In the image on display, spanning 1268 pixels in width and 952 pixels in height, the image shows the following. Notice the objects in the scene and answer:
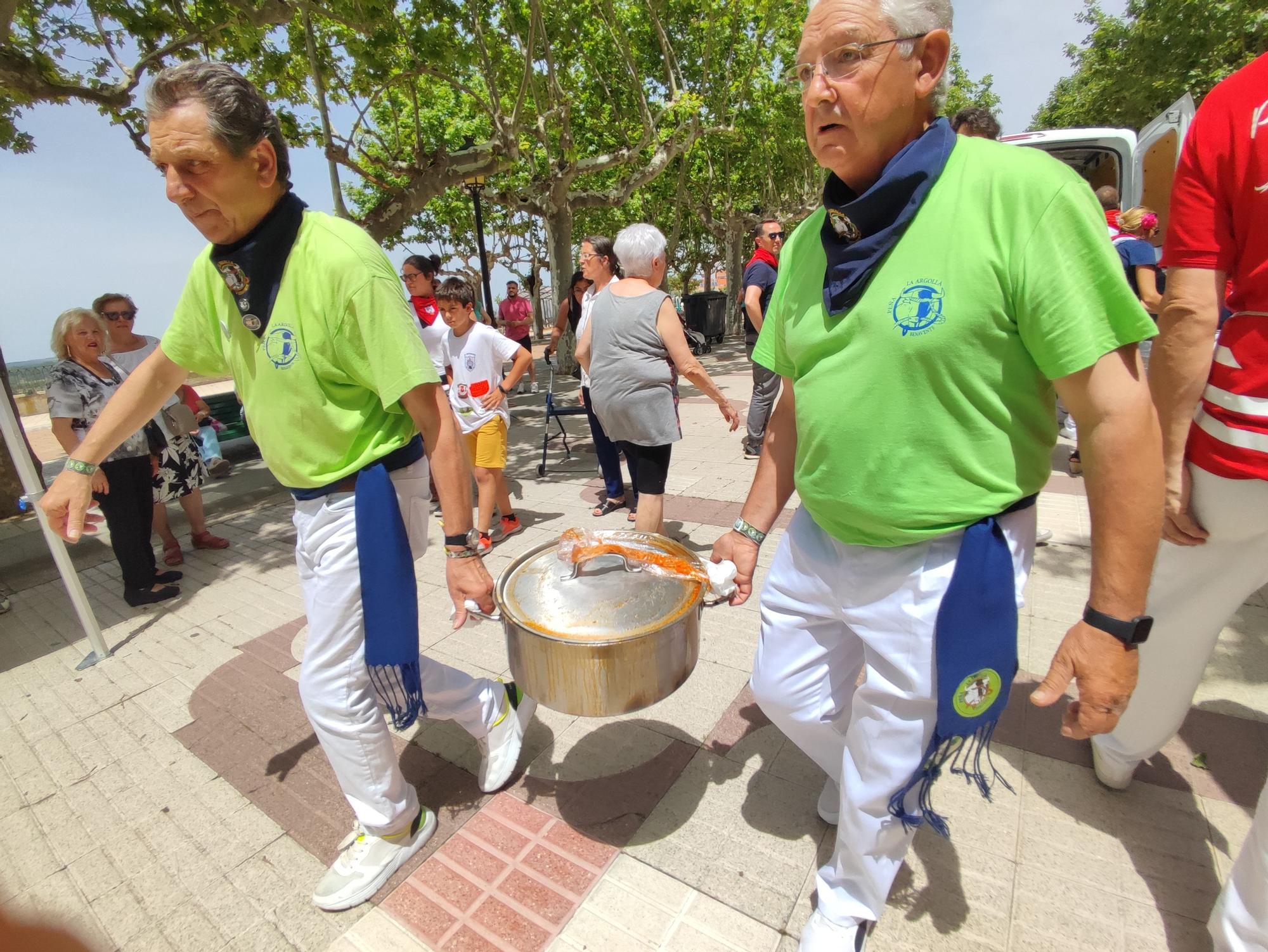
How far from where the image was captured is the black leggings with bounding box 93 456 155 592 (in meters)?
4.44

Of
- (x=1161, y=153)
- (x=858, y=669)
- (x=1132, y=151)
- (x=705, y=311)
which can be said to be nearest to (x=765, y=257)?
(x=1161, y=153)

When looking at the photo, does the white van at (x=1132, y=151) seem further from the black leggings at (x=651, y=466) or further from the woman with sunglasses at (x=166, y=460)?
the woman with sunglasses at (x=166, y=460)

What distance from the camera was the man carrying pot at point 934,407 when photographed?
114 cm

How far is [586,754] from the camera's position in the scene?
8.38 feet

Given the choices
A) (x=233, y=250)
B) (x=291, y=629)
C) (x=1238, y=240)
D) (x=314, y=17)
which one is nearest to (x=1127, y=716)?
(x=1238, y=240)

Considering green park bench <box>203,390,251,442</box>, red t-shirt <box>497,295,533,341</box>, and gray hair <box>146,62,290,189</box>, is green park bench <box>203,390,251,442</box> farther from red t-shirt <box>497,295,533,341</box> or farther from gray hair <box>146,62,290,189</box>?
gray hair <box>146,62,290,189</box>

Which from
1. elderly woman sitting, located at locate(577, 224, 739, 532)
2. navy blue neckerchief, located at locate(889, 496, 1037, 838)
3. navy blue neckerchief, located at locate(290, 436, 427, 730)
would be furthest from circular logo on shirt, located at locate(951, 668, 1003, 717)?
elderly woman sitting, located at locate(577, 224, 739, 532)

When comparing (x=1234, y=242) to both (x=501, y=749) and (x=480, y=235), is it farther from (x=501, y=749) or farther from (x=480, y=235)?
(x=480, y=235)

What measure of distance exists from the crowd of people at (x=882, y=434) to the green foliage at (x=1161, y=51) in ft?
63.5

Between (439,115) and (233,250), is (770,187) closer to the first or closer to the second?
(439,115)

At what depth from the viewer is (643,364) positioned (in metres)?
3.73

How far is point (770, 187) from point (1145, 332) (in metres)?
24.2

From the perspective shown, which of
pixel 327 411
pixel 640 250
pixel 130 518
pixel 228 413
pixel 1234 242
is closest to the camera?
pixel 1234 242

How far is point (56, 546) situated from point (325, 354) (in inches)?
117
